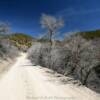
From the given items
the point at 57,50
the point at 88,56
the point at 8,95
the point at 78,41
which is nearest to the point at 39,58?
the point at 57,50

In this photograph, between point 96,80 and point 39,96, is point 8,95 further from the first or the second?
point 96,80

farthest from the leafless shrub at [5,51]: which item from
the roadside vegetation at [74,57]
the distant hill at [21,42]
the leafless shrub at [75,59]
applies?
the distant hill at [21,42]

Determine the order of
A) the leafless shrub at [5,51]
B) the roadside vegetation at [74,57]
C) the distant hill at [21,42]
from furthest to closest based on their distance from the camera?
the distant hill at [21,42]
the leafless shrub at [5,51]
the roadside vegetation at [74,57]

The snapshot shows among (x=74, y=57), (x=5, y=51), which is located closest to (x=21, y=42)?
(x=5, y=51)

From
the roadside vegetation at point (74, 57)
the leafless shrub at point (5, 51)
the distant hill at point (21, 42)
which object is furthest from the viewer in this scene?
the distant hill at point (21, 42)

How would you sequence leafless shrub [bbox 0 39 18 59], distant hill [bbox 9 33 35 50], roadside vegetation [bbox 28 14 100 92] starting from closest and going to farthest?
roadside vegetation [bbox 28 14 100 92]
leafless shrub [bbox 0 39 18 59]
distant hill [bbox 9 33 35 50]

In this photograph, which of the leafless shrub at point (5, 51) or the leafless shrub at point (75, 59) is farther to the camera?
the leafless shrub at point (5, 51)

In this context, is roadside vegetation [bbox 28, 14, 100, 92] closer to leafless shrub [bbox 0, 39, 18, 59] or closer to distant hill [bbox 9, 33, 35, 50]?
leafless shrub [bbox 0, 39, 18, 59]

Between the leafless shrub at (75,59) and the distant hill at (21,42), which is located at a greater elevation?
the distant hill at (21,42)

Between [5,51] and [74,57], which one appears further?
[5,51]

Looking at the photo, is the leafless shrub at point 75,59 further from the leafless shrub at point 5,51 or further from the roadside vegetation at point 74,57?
the leafless shrub at point 5,51

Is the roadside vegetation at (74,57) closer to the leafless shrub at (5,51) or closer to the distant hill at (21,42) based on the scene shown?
the leafless shrub at (5,51)

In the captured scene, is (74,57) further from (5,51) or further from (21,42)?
(21,42)

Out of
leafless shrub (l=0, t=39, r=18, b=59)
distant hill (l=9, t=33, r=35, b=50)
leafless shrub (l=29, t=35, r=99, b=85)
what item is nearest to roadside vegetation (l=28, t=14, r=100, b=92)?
leafless shrub (l=29, t=35, r=99, b=85)
